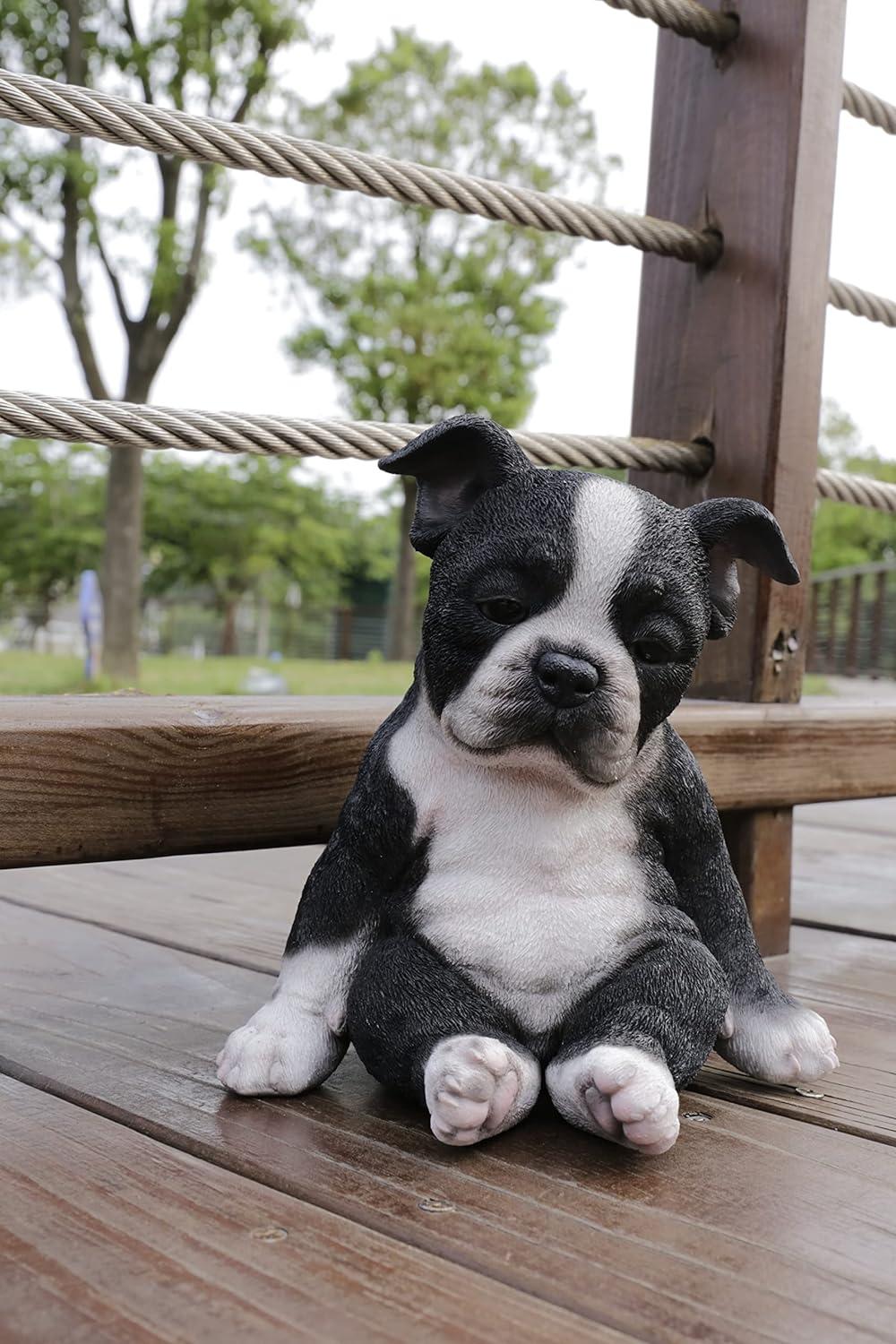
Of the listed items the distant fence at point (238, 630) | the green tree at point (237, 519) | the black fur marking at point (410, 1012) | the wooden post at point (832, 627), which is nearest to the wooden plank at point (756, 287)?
the black fur marking at point (410, 1012)

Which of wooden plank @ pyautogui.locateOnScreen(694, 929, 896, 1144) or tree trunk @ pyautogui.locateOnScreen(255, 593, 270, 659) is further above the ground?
tree trunk @ pyautogui.locateOnScreen(255, 593, 270, 659)

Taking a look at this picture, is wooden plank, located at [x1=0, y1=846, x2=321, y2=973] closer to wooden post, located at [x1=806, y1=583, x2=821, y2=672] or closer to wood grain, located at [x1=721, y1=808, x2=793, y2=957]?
wood grain, located at [x1=721, y1=808, x2=793, y2=957]

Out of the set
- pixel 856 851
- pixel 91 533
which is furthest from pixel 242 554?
pixel 856 851

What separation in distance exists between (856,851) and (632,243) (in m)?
1.41

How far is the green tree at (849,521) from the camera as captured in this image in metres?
20.1

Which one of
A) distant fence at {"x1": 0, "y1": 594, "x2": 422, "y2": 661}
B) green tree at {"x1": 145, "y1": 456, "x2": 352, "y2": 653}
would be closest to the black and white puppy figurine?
green tree at {"x1": 145, "y1": 456, "x2": 352, "y2": 653}

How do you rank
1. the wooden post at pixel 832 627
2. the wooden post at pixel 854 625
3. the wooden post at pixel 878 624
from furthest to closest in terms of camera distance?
the wooden post at pixel 832 627 → the wooden post at pixel 854 625 → the wooden post at pixel 878 624

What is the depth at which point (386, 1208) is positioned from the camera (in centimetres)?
71

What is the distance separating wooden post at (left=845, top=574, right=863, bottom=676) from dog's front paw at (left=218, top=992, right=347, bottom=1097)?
5.99 m

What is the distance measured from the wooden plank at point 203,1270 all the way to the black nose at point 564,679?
33 centimetres

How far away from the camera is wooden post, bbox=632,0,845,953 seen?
4.55 ft

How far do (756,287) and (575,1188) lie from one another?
3.36 ft

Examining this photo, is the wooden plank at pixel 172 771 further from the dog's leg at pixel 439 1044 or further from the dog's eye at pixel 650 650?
the dog's eye at pixel 650 650

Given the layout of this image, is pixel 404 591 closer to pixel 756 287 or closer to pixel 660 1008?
pixel 756 287
